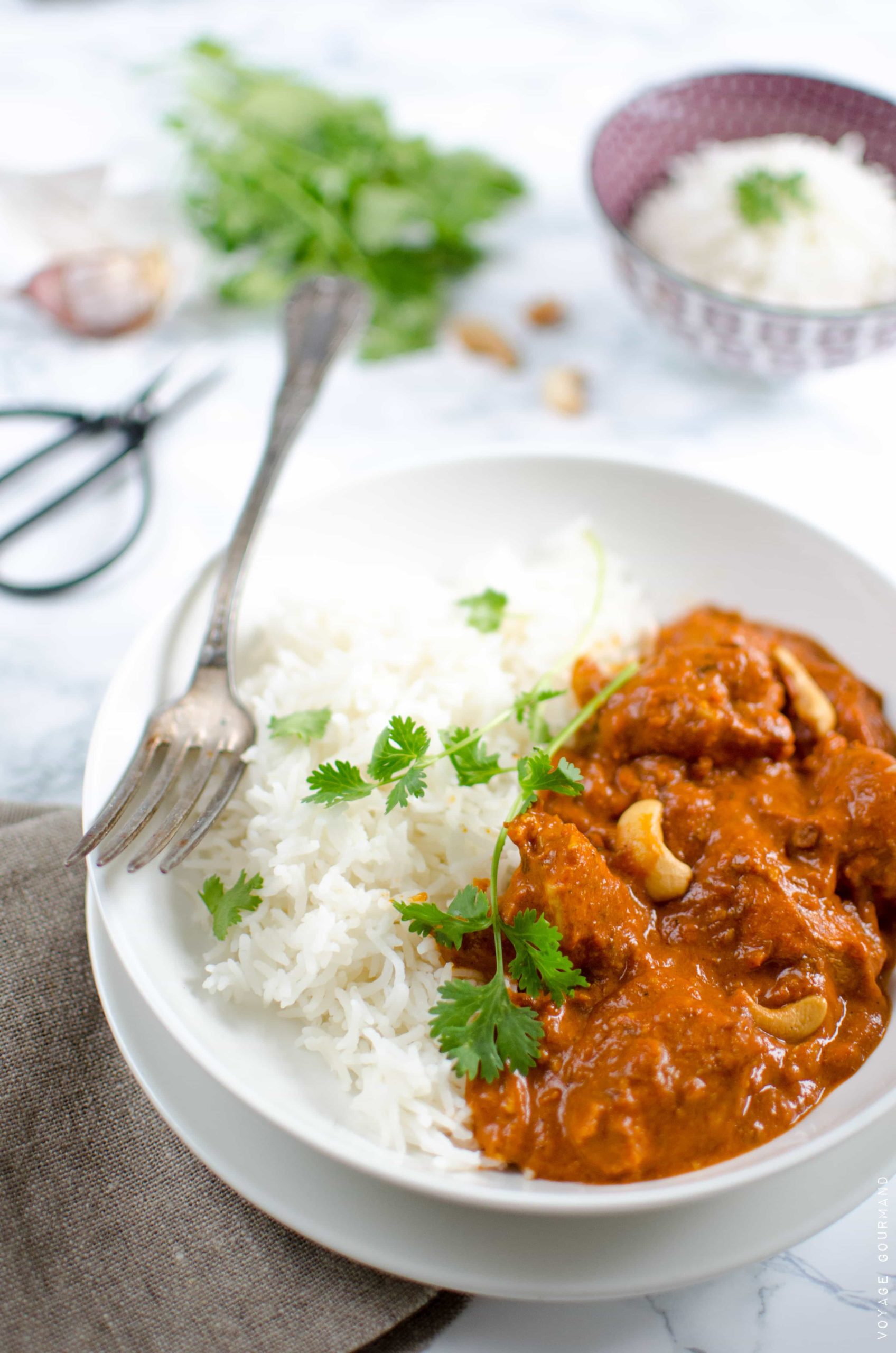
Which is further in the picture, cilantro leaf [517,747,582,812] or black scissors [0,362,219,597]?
A: black scissors [0,362,219,597]

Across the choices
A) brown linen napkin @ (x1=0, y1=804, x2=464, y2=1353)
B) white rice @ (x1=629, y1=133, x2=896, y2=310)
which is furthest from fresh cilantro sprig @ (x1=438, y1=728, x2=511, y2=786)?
white rice @ (x1=629, y1=133, x2=896, y2=310)

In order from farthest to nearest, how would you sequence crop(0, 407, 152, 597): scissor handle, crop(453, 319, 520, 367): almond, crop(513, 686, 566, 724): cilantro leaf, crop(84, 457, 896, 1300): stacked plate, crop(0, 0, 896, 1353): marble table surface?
1. crop(453, 319, 520, 367): almond
2. crop(0, 407, 152, 597): scissor handle
3. crop(513, 686, 566, 724): cilantro leaf
4. crop(0, 0, 896, 1353): marble table surface
5. crop(84, 457, 896, 1300): stacked plate

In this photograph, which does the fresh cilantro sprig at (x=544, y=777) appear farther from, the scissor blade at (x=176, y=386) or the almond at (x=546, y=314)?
the almond at (x=546, y=314)

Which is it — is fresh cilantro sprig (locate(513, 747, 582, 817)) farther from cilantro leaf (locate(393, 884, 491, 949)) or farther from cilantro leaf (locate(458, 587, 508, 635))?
cilantro leaf (locate(458, 587, 508, 635))

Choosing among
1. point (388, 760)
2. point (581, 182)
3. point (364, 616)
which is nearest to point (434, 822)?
point (388, 760)

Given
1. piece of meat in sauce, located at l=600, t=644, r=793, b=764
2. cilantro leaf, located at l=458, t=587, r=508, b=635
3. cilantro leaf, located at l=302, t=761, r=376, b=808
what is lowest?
cilantro leaf, located at l=302, t=761, r=376, b=808

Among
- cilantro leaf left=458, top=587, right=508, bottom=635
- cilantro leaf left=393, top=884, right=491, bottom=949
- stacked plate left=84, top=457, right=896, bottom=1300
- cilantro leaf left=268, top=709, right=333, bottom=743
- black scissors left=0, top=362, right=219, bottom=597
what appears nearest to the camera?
stacked plate left=84, top=457, right=896, bottom=1300
